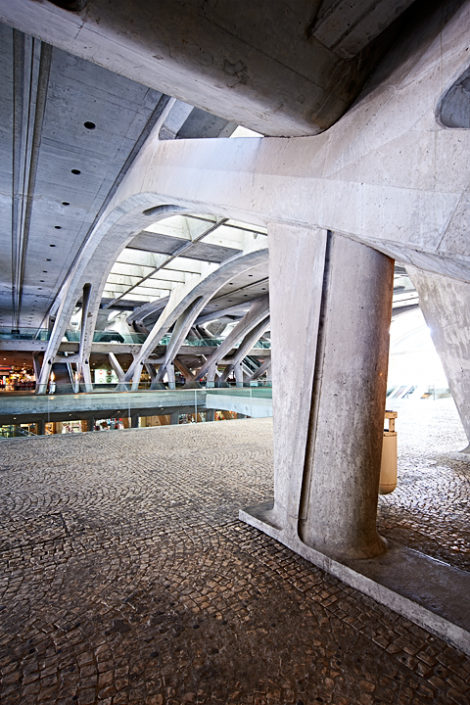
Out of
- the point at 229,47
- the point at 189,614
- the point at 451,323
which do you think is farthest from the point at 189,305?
the point at 189,614

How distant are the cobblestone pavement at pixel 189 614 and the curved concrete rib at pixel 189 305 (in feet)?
43.2

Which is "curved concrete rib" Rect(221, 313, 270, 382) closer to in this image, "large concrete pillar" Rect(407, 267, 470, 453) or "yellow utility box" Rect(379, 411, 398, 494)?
"large concrete pillar" Rect(407, 267, 470, 453)

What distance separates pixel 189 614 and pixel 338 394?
1.87 meters

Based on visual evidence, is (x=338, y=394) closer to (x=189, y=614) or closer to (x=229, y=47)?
(x=189, y=614)

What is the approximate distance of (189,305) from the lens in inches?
960

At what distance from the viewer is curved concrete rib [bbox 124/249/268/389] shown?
685 inches

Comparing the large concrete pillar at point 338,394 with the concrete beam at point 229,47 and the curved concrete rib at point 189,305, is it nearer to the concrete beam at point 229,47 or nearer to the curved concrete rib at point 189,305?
the concrete beam at point 229,47

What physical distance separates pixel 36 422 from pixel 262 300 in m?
18.9

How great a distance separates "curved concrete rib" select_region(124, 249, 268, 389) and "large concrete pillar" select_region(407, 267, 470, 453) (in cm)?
1049

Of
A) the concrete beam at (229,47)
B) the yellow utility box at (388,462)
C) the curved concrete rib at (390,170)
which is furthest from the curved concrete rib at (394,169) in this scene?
the yellow utility box at (388,462)

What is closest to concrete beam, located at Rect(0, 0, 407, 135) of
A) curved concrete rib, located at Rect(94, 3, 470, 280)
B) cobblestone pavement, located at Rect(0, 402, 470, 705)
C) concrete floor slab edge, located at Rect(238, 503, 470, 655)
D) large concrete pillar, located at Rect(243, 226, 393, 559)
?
curved concrete rib, located at Rect(94, 3, 470, 280)

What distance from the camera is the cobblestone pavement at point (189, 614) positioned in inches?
74.5

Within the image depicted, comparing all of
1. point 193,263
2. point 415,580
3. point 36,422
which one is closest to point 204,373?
point 193,263

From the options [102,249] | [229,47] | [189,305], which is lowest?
[229,47]
